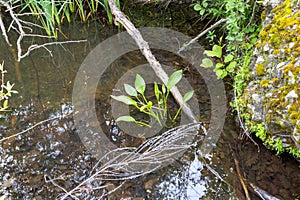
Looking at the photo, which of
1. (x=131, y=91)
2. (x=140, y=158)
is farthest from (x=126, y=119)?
(x=140, y=158)

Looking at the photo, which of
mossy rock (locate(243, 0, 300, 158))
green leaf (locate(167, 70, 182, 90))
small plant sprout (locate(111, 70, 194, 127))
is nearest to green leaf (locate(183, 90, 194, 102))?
small plant sprout (locate(111, 70, 194, 127))

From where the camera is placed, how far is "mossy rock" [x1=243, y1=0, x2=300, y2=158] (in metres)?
1.86

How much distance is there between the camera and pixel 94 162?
2182mm

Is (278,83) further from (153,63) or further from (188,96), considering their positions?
(153,63)

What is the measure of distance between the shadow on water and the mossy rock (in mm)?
177

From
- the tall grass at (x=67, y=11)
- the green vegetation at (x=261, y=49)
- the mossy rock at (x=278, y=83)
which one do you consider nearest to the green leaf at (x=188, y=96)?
the green vegetation at (x=261, y=49)

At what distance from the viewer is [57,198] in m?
1.94

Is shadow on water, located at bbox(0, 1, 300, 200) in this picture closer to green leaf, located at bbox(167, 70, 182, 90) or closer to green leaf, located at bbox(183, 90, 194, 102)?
green leaf, located at bbox(183, 90, 194, 102)

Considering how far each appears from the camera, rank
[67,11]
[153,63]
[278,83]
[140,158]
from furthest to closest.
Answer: [67,11]
[153,63]
[140,158]
[278,83]

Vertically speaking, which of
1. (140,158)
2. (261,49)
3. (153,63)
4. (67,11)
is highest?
(67,11)

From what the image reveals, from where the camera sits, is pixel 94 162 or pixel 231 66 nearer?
pixel 94 162

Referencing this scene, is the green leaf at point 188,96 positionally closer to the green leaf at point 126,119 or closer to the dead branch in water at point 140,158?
the dead branch in water at point 140,158

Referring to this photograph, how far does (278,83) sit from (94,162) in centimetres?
139

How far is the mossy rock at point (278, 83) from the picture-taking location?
6.11ft
